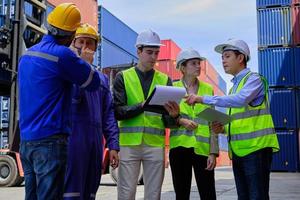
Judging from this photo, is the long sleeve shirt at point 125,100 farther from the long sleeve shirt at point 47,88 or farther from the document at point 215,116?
the long sleeve shirt at point 47,88

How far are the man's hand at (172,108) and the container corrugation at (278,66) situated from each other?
16.8 meters

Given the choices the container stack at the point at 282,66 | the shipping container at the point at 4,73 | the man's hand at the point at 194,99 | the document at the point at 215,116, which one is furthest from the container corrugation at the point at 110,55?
the document at the point at 215,116

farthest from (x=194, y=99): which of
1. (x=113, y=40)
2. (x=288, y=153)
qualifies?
(x=113, y=40)

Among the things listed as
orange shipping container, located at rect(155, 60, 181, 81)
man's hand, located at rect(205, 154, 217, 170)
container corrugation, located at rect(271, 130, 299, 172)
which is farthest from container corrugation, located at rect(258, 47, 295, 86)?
man's hand, located at rect(205, 154, 217, 170)

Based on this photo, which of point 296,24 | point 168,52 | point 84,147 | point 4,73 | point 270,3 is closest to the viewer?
point 84,147

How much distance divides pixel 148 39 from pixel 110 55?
2652 centimetres

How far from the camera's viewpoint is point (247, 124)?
3477mm

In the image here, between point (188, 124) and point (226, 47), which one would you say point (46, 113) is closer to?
point (188, 124)

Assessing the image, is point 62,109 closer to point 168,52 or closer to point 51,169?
point 51,169

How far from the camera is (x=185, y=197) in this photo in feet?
13.1

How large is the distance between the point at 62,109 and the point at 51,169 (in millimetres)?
356

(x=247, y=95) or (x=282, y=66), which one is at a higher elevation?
(x=282, y=66)

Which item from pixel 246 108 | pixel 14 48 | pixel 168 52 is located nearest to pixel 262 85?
pixel 246 108

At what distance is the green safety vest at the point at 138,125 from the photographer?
12.2ft
